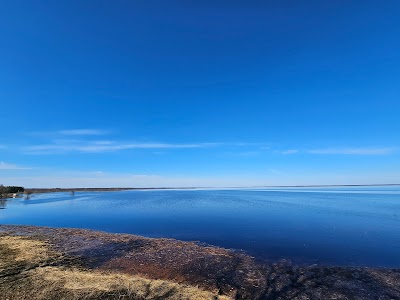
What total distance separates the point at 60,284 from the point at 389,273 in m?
20.2

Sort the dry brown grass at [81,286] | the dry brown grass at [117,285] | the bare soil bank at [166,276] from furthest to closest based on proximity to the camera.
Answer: the bare soil bank at [166,276] → the dry brown grass at [117,285] → the dry brown grass at [81,286]

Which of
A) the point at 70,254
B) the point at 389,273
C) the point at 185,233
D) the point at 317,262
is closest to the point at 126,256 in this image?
the point at 70,254

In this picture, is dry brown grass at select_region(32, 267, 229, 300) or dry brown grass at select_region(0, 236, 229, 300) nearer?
dry brown grass at select_region(0, 236, 229, 300)

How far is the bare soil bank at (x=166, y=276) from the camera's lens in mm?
12828

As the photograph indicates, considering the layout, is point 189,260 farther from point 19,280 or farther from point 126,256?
point 19,280

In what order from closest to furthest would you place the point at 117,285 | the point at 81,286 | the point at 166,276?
the point at 81,286
the point at 117,285
the point at 166,276

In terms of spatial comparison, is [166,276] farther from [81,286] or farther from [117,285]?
[81,286]

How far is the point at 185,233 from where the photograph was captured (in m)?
31.5

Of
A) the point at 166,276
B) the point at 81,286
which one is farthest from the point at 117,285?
the point at 166,276

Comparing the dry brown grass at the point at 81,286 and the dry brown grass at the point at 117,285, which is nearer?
the dry brown grass at the point at 81,286

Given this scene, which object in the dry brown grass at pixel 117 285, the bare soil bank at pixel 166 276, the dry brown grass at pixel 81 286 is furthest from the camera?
the bare soil bank at pixel 166 276

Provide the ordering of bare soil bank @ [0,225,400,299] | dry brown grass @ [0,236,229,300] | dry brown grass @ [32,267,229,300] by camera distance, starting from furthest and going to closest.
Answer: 1. bare soil bank @ [0,225,400,299]
2. dry brown grass @ [32,267,229,300]
3. dry brown grass @ [0,236,229,300]

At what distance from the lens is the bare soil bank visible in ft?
42.1

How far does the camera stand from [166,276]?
15.5 m
